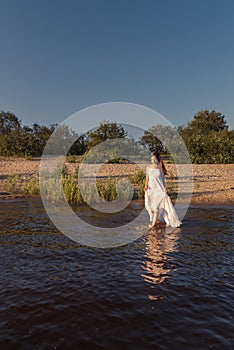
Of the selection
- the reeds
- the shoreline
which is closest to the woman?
the shoreline

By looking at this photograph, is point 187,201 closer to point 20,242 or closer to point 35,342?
point 20,242

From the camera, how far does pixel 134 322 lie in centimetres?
348

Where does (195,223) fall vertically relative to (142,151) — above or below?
below

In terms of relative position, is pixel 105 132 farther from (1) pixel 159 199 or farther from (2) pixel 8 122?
(2) pixel 8 122

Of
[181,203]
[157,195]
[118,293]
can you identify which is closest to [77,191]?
[181,203]

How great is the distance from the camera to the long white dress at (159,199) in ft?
25.8

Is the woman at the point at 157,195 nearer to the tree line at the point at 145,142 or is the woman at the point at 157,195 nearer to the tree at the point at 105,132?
the tree line at the point at 145,142

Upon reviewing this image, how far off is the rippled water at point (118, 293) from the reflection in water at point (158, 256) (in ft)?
0.05

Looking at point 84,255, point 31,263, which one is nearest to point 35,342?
point 31,263

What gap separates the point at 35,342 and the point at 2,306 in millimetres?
938

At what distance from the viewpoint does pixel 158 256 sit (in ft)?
18.3

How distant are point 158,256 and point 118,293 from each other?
5.18 feet

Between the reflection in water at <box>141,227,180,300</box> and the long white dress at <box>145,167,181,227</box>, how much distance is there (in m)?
0.41

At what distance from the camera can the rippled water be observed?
321 cm
